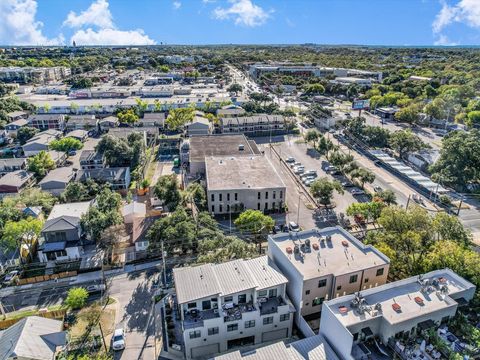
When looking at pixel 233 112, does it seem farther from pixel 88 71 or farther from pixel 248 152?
pixel 88 71

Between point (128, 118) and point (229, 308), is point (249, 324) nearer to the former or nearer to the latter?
point (229, 308)

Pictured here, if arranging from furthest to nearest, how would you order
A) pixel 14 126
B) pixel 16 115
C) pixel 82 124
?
pixel 16 115, pixel 82 124, pixel 14 126

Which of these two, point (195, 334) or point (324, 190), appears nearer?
Answer: point (195, 334)

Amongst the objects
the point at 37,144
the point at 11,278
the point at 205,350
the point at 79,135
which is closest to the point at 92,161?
the point at 37,144

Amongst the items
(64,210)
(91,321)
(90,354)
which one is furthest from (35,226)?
(90,354)

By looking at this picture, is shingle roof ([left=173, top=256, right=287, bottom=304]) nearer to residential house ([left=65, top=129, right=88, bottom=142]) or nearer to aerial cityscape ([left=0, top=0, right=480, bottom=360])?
aerial cityscape ([left=0, top=0, right=480, bottom=360])

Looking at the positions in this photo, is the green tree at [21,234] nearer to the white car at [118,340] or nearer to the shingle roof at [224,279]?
the white car at [118,340]

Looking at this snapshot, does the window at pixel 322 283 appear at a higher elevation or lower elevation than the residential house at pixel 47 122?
lower

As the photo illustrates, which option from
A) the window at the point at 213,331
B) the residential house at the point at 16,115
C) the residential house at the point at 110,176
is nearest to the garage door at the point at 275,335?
the window at the point at 213,331
